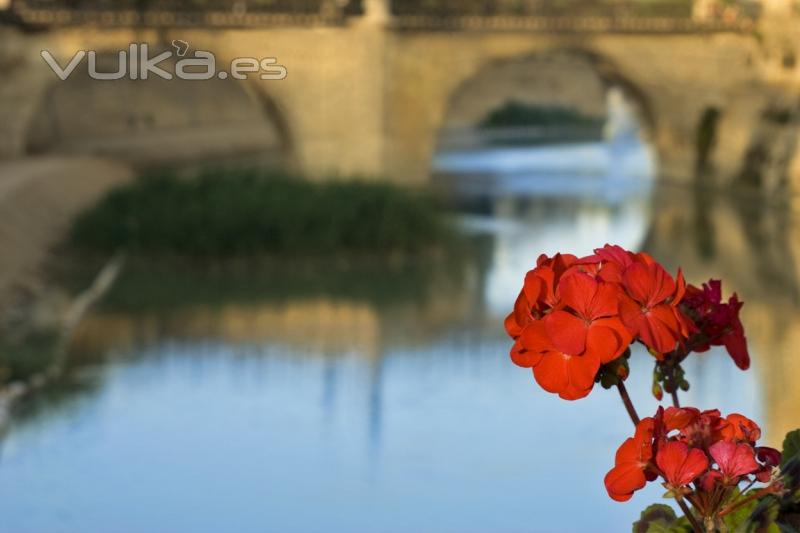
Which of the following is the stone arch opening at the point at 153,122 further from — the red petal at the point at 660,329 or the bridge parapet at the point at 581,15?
the red petal at the point at 660,329

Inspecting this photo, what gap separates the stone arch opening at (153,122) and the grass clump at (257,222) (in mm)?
5878

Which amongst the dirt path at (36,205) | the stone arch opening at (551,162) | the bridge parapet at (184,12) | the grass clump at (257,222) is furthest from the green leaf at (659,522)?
the bridge parapet at (184,12)

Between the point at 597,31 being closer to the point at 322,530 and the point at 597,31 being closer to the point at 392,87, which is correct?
the point at 392,87

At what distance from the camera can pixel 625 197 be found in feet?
76.1

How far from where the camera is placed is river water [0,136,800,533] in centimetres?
794

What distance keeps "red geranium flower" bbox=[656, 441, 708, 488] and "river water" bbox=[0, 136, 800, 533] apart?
5.34 meters

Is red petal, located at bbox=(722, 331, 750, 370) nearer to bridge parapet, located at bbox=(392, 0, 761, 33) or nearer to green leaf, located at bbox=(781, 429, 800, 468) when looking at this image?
green leaf, located at bbox=(781, 429, 800, 468)

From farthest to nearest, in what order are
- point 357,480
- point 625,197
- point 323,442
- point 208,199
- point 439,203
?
1. point 625,197
2. point 439,203
3. point 208,199
4. point 323,442
5. point 357,480

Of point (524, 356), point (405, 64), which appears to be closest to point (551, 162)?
point (405, 64)

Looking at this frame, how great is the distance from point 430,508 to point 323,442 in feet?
4.99

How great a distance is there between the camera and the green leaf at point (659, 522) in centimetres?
224

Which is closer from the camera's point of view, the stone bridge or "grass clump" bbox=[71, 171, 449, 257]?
"grass clump" bbox=[71, 171, 449, 257]

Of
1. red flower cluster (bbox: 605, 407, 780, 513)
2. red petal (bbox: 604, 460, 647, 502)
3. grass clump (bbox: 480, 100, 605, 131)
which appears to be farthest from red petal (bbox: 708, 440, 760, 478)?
grass clump (bbox: 480, 100, 605, 131)

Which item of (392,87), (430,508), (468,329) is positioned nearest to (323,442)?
(430,508)
